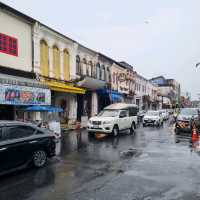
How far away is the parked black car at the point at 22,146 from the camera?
7.71 metres

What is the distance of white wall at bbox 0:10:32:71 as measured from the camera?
55.2 feet

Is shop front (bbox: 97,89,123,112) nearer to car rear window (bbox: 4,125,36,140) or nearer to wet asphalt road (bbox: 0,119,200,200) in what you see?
wet asphalt road (bbox: 0,119,200,200)

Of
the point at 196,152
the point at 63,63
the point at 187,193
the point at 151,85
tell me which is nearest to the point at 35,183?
the point at 187,193

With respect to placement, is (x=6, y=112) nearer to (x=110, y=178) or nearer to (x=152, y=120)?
(x=110, y=178)

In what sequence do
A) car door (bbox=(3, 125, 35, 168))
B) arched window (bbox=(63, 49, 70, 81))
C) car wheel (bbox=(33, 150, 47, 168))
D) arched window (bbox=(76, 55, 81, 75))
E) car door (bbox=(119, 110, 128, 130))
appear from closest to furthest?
car door (bbox=(3, 125, 35, 168)) < car wheel (bbox=(33, 150, 47, 168)) < car door (bbox=(119, 110, 128, 130)) < arched window (bbox=(63, 49, 70, 81)) < arched window (bbox=(76, 55, 81, 75))

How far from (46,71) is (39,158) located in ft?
43.2

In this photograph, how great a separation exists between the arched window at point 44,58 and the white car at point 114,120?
5.69 m

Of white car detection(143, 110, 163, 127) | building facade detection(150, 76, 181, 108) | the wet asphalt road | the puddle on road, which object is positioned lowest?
the wet asphalt road

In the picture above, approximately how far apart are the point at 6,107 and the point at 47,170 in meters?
9.96

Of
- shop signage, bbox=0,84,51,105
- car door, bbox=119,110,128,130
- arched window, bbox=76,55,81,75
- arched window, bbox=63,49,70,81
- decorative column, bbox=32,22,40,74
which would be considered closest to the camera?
shop signage, bbox=0,84,51,105

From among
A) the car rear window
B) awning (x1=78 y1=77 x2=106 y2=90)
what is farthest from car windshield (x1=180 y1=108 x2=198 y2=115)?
the car rear window

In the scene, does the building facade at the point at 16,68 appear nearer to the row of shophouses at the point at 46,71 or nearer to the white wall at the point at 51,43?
the row of shophouses at the point at 46,71

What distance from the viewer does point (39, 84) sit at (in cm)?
1861

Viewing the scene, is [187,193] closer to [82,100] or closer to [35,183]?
[35,183]
